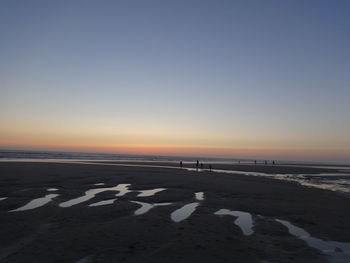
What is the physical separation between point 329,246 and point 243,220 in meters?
4.07

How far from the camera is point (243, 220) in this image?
14.0 m

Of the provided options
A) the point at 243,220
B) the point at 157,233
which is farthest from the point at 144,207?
the point at 157,233

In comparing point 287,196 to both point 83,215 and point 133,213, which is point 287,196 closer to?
point 133,213

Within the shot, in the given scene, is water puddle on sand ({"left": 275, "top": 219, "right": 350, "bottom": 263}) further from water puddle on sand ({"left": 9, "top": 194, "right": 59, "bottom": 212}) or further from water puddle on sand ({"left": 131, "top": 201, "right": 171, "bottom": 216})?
water puddle on sand ({"left": 9, "top": 194, "right": 59, "bottom": 212})

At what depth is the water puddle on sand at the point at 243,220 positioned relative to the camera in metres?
12.1

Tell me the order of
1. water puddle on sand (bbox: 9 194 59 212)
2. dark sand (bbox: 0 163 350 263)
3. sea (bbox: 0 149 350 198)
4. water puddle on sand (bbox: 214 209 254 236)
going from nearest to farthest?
dark sand (bbox: 0 163 350 263) < water puddle on sand (bbox: 214 209 254 236) < water puddle on sand (bbox: 9 194 59 212) < sea (bbox: 0 149 350 198)

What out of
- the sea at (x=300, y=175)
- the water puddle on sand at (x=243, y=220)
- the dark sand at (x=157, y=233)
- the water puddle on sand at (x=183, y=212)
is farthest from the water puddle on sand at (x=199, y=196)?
the sea at (x=300, y=175)

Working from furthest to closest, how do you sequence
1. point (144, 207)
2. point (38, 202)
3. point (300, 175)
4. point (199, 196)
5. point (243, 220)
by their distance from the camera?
point (300, 175)
point (199, 196)
point (38, 202)
point (144, 207)
point (243, 220)

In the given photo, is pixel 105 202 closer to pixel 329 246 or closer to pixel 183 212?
pixel 183 212

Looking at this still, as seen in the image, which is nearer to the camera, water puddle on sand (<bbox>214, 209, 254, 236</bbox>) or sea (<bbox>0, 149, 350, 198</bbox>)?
water puddle on sand (<bbox>214, 209, 254, 236</bbox>)

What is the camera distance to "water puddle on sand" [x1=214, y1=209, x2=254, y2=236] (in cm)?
1215

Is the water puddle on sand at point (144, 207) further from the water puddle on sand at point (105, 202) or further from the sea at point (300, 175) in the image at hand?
the sea at point (300, 175)

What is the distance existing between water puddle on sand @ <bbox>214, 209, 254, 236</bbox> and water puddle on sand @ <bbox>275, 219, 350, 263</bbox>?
144cm

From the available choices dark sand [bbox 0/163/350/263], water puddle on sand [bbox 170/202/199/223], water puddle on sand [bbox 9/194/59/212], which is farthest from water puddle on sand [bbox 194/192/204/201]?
water puddle on sand [bbox 9/194/59/212]
